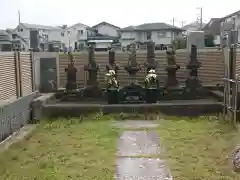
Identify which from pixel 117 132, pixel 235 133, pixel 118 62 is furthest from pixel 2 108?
pixel 118 62

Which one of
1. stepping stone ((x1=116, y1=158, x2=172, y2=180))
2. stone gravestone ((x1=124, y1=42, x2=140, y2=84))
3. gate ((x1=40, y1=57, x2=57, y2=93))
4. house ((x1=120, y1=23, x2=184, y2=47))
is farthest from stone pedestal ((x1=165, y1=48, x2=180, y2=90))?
house ((x1=120, y1=23, x2=184, y2=47))

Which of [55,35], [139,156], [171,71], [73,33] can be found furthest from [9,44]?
[73,33]

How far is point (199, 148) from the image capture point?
6293mm

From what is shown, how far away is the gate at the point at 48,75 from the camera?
12.4m

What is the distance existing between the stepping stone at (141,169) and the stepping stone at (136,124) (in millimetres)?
2706

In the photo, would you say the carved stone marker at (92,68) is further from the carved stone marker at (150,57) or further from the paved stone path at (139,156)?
the paved stone path at (139,156)

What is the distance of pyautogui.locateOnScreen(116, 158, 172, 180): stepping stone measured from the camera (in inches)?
193

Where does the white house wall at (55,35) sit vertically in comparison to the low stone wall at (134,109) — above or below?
above

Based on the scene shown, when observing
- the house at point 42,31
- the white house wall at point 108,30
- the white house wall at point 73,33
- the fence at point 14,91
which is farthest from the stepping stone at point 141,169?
the white house wall at point 73,33

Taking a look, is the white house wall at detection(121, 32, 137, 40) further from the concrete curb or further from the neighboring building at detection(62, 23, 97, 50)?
the concrete curb

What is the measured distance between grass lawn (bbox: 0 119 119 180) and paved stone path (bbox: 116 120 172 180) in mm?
154

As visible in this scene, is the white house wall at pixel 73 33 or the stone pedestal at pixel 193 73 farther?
the white house wall at pixel 73 33

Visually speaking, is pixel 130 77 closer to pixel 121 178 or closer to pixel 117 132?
pixel 117 132

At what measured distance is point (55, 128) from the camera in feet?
27.8
